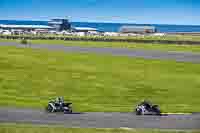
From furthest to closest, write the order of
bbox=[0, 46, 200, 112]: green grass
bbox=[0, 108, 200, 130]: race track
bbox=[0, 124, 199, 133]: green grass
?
bbox=[0, 46, 200, 112]: green grass < bbox=[0, 108, 200, 130]: race track < bbox=[0, 124, 199, 133]: green grass

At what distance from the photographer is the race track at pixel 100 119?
93.2ft

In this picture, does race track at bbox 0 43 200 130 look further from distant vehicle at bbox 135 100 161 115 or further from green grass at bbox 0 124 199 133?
green grass at bbox 0 124 199 133

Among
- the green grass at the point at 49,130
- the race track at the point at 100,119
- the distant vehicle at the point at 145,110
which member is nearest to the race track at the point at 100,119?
the race track at the point at 100,119

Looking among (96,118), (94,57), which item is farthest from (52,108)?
(94,57)

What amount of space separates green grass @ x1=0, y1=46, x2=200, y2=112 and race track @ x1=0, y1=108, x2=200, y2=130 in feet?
9.96

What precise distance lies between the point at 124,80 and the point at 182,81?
6.16 metres

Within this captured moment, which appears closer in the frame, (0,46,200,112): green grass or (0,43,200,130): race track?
(0,43,200,130): race track

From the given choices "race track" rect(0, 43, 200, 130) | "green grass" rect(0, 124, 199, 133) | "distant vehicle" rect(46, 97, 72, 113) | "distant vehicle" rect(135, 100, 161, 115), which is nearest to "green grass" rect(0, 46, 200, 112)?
"distant vehicle" rect(135, 100, 161, 115)

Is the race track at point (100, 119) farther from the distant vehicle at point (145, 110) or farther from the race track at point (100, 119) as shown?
the distant vehicle at point (145, 110)

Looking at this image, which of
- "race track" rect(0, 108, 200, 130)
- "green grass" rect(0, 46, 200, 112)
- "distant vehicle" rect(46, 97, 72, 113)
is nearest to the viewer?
"race track" rect(0, 108, 200, 130)

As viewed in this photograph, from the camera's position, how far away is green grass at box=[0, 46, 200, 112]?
1555 inches

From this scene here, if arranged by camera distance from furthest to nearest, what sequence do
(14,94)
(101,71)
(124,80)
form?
(101,71)
(124,80)
(14,94)

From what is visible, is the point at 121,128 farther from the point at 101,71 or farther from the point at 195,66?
the point at 195,66

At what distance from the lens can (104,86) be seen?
46219mm
